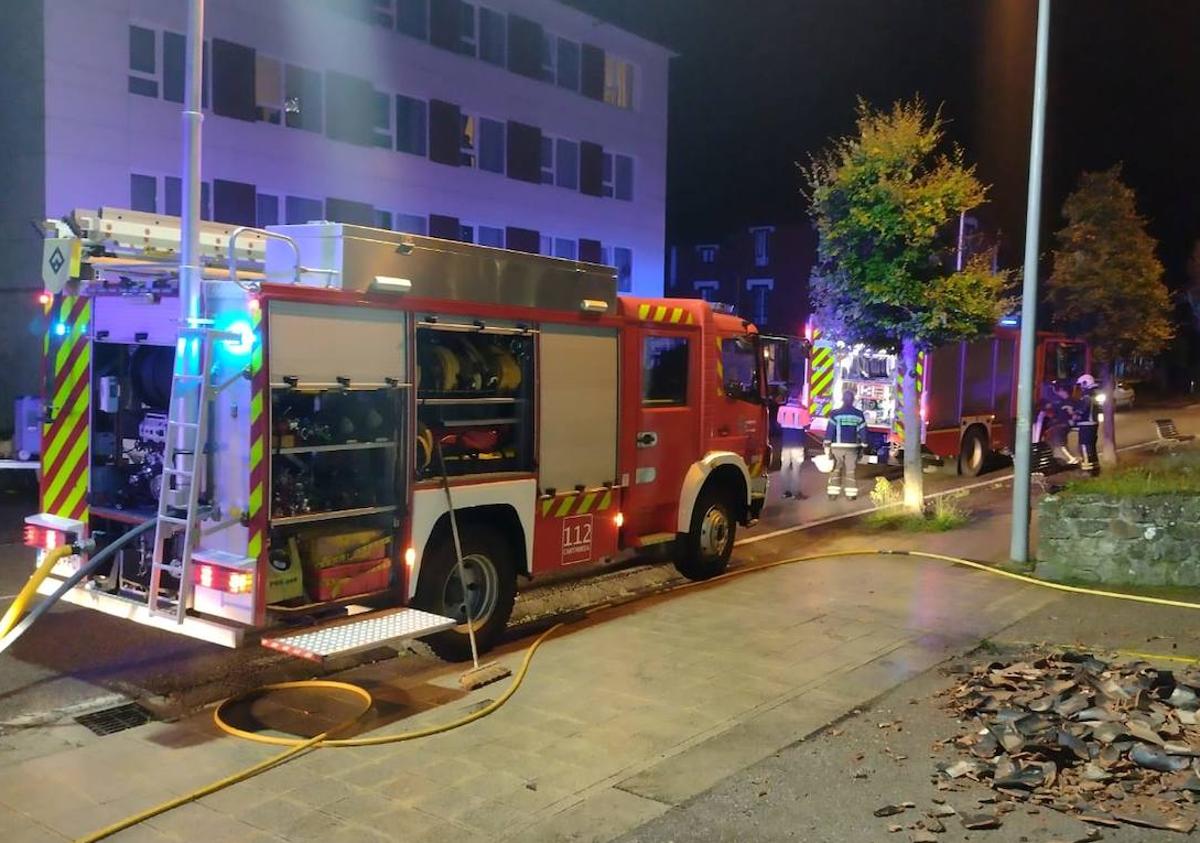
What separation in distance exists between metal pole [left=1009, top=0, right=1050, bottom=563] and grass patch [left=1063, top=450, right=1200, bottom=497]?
45 centimetres

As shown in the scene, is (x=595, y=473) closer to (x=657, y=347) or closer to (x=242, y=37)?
(x=657, y=347)

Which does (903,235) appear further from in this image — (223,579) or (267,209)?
(267,209)

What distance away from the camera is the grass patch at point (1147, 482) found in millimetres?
9125

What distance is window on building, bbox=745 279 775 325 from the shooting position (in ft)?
148

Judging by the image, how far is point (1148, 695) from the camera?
5.53 metres

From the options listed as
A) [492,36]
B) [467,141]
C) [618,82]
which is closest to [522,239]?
[467,141]

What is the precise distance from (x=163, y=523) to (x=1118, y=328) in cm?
1793

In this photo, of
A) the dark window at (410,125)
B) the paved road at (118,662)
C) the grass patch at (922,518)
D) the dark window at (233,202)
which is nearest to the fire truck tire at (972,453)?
the grass patch at (922,518)

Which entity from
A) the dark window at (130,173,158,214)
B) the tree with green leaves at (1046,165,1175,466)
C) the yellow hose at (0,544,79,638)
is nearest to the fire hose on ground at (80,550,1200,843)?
the yellow hose at (0,544,79,638)

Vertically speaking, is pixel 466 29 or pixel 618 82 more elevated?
pixel 618 82

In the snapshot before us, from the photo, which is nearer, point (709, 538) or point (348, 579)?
point (348, 579)

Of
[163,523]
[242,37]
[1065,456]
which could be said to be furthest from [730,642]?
[242,37]

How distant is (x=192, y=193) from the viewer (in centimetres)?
604

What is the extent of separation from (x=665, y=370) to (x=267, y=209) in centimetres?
1761
